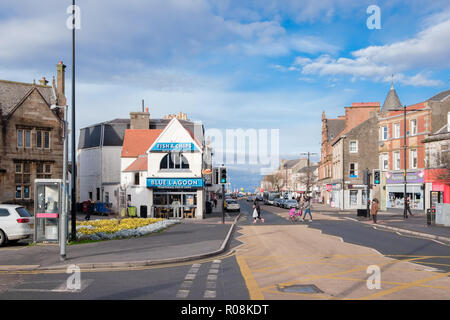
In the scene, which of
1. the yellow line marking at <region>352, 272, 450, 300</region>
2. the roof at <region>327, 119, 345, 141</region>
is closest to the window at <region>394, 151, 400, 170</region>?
the roof at <region>327, 119, 345, 141</region>

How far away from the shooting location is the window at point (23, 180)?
107ft

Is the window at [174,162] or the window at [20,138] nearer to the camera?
the window at [20,138]

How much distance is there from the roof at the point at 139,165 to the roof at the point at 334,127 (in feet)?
143

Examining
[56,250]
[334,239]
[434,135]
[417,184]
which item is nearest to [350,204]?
[417,184]

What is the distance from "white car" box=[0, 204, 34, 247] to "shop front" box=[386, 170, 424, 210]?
135 feet

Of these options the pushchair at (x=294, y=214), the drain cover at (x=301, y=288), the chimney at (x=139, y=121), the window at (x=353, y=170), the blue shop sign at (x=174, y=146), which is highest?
the chimney at (x=139, y=121)

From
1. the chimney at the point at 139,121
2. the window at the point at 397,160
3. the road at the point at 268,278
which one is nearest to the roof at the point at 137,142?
the chimney at the point at 139,121

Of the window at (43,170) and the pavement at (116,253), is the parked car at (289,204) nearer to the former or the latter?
the window at (43,170)

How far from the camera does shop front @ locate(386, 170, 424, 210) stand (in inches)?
1852

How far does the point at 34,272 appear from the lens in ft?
39.2

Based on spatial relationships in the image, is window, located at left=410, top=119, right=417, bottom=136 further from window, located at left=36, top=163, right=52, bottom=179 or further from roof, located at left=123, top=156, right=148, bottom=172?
window, located at left=36, top=163, right=52, bottom=179

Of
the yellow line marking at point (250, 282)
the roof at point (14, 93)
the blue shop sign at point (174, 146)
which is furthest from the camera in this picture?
the blue shop sign at point (174, 146)

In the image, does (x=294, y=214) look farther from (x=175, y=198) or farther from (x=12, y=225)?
→ (x=12, y=225)

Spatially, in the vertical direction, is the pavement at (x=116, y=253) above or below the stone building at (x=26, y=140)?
below
